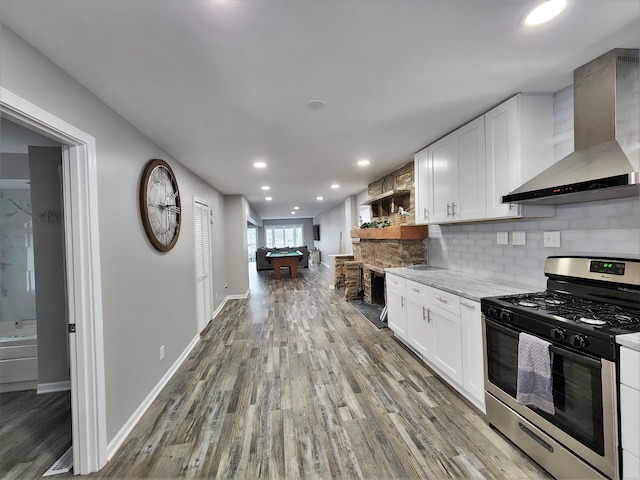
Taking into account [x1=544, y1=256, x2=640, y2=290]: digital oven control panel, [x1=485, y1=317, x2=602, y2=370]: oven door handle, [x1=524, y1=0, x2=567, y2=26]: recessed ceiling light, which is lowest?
[x1=485, y1=317, x2=602, y2=370]: oven door handle

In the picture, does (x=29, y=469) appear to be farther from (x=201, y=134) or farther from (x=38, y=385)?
(x=201, y=134)

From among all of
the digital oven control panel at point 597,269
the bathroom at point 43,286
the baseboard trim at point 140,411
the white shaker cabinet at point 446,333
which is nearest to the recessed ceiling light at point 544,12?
the digital oven control panel at point 597,269

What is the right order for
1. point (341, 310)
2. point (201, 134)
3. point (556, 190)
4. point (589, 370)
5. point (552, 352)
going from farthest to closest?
point (341, 310)
point (201, 134)
point (556, 190)
point (552, 352)
point (589, 370)

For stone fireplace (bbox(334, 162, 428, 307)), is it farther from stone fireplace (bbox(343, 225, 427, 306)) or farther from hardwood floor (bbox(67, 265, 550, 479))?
hardwood floor (bbox(67, 265, 550, 479))

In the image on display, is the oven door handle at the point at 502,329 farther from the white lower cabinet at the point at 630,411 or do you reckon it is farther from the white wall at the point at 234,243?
the white wall at the point at 234,243

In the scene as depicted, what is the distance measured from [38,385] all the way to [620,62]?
503 cm

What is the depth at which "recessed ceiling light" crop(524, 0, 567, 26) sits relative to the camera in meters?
1.18

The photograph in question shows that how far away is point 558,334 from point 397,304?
1.98 meters

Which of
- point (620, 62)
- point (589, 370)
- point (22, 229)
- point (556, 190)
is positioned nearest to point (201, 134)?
point (22, 229)

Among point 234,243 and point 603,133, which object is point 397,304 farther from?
point 234,243

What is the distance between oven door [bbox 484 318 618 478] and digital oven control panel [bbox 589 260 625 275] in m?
0.67

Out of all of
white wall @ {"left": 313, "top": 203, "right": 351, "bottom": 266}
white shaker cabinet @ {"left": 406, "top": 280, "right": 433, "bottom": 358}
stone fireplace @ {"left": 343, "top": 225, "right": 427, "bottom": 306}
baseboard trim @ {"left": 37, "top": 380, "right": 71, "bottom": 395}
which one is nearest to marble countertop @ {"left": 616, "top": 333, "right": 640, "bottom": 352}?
white shaker cabinet @ {"left": 406, "top": 280, "right": 433, "bottom": 358}

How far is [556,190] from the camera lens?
5.30ft

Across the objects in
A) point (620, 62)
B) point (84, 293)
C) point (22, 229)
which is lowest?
point (84, 293)
